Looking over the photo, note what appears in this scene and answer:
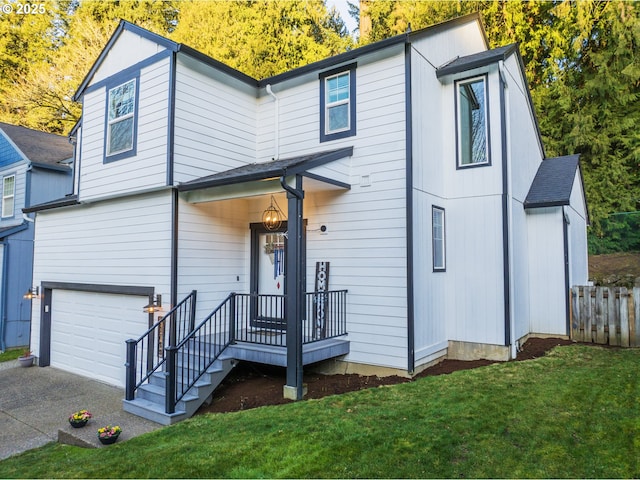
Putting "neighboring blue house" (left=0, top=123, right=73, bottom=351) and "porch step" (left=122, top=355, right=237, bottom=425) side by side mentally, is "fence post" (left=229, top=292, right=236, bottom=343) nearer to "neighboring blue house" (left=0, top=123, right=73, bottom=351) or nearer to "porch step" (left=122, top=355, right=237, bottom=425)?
"porch step" (left=122, top=355, right=237, bottom=425)

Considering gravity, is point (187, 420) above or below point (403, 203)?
below

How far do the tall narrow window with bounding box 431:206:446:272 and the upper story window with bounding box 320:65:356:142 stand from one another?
2.14 m

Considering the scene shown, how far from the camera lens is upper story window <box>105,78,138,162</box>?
8.25 meters

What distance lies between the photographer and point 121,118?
8.49 m

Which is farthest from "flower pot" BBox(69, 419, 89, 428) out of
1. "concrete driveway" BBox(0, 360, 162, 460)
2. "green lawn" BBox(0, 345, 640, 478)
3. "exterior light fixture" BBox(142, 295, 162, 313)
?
"exterior light fixture" BBox(142, 295, 162, 313)

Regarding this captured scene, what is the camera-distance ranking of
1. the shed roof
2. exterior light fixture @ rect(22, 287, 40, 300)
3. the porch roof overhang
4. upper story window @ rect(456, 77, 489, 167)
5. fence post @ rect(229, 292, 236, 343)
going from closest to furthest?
the shed roof → the porch roof overhang → fence post @ rect(229, 292, 236, 343) → upper story window @ rect(456, 77, 489, 167) → exterior light fixture @ rect(22, 287, 40, 300)

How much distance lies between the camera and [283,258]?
827 centimetres

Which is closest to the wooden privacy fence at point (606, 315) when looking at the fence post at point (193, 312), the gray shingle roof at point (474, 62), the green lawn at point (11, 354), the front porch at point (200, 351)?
the gray shingle roof at point (474, 62)

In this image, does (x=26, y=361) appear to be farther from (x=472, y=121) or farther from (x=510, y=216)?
(x=472, y=121)

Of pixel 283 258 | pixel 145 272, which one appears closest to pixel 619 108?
pixel 283 258

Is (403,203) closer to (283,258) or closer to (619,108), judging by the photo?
(283,258)

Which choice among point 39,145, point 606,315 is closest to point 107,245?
point 39,145

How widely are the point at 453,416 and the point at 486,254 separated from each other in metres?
3.69

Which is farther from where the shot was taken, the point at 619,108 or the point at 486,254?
the point at 619,108
